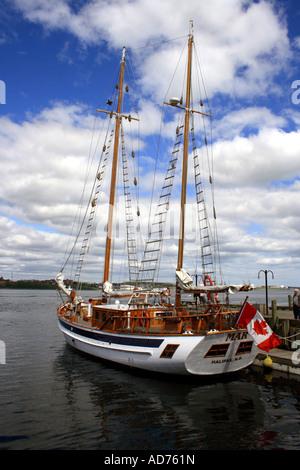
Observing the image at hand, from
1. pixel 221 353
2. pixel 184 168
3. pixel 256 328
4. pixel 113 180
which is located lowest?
pixel 221 353

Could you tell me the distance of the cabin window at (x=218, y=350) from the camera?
54.3 ft

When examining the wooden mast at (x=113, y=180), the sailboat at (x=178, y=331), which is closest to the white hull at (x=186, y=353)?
the sailboat at (x=178, y=331)

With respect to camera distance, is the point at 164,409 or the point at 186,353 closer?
the point at 164,409

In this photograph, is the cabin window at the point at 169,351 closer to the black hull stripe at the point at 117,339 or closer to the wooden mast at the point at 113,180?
the black hull stripe at the point at 117,339

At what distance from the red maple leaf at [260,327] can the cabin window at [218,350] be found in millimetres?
1664

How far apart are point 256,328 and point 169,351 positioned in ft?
14.9

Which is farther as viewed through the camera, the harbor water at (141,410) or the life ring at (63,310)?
the life ring at (63,310)

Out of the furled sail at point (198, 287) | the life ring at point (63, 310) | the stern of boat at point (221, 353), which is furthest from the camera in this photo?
the life ring at point (63, 310)

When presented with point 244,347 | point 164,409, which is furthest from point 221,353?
point 164,409

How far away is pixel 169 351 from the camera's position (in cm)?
1694

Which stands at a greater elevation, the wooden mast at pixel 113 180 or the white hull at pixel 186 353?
the wooden mast at pixel 113 180

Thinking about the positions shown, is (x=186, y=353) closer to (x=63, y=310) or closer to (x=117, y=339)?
(x=117, y=339)
